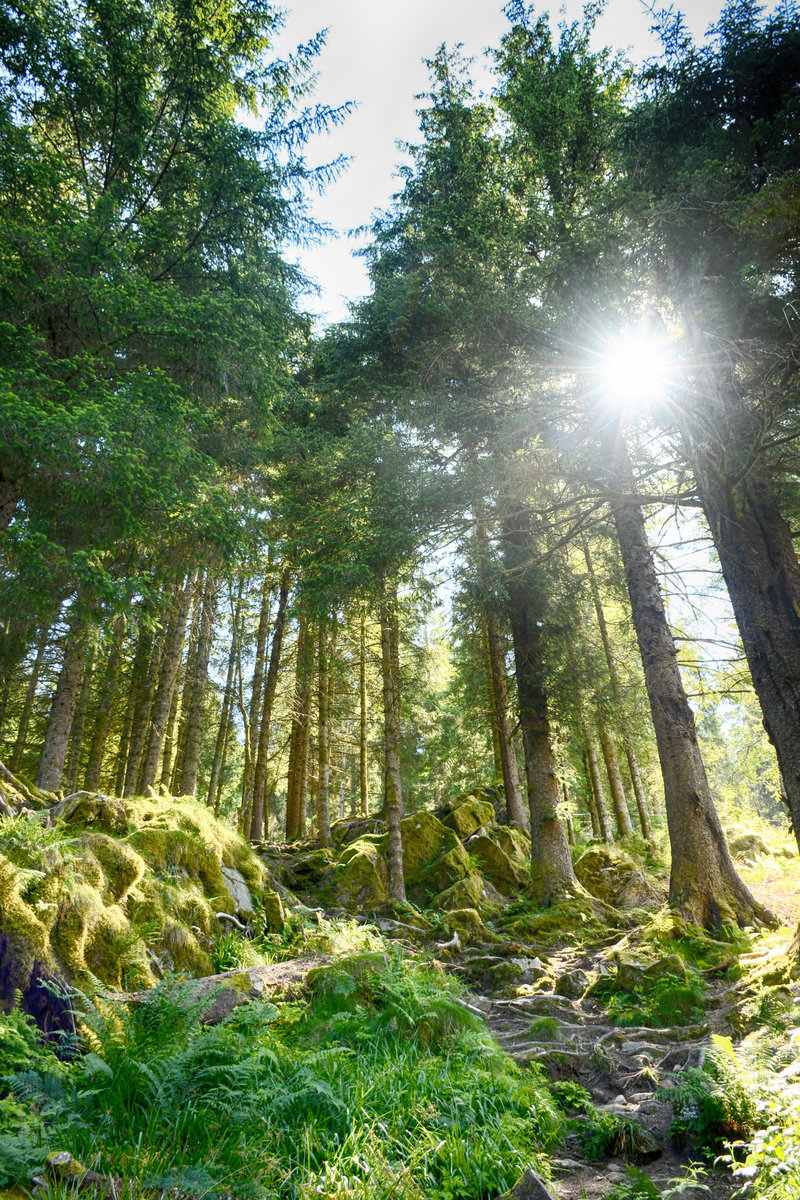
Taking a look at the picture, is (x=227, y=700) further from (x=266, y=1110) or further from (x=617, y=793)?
(x=266, y=1110)

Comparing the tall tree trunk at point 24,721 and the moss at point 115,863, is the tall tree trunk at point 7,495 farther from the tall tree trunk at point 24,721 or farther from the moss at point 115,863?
the tall tree trunk at point 24,721

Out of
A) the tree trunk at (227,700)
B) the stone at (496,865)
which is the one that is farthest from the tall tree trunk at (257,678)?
the stone at (496,865)

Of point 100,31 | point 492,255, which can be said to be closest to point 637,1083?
point 492,255

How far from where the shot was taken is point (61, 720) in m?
11.0

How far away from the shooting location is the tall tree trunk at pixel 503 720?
14945 mm

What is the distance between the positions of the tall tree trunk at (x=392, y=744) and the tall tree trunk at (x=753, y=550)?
19.8ft

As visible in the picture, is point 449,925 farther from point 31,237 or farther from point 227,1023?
point 31,237

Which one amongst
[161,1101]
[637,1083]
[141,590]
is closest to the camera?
[161,1101]

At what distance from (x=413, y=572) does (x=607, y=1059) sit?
856 centimetres

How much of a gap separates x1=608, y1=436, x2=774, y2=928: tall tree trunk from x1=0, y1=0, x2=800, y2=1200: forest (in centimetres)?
6

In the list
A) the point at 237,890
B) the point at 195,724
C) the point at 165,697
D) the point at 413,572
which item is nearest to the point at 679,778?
the point at 413,572

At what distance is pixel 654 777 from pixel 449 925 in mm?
20856

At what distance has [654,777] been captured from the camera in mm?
27266

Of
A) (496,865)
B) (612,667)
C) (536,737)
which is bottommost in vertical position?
(496,865)
